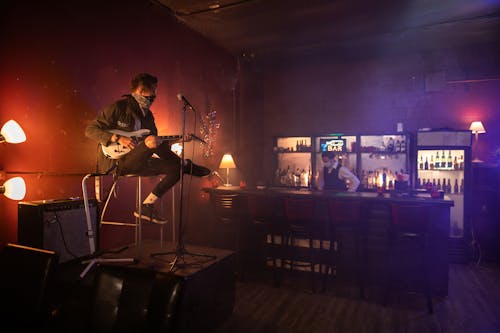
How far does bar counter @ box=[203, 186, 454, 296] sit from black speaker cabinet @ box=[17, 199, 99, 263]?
215cm

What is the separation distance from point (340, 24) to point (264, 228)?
3457 millimetres

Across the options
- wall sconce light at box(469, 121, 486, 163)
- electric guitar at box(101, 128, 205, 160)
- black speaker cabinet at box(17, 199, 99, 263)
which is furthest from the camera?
wall sconce light at box(469, 121, 486, 163)

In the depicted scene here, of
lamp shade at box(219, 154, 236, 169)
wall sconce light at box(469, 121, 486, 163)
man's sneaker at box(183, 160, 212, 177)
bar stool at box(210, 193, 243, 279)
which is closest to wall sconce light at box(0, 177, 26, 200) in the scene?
man's sneaker at box(183, 160, 212, 177)

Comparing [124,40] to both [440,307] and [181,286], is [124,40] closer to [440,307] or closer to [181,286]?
[181,286]

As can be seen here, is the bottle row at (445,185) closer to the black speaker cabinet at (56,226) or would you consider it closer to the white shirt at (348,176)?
the white shirt at (348,176)

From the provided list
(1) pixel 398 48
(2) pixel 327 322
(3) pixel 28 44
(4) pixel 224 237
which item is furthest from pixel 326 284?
(1) pixel 398 48

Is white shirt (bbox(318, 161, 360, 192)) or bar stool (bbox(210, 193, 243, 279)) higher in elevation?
white shirt (bbox(318, 161, 360, 192))

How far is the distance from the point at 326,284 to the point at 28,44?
4228 mm

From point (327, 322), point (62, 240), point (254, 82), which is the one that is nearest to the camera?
point (62, 240)

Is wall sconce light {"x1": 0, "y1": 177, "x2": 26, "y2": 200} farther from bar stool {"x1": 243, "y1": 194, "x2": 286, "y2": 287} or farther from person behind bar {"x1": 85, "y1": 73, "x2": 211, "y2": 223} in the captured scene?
bar stool {"x1": 243, "y1": 194, "x2": 286, "y2": 287}

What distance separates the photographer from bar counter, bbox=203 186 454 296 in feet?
13.2

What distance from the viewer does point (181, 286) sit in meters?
1.70

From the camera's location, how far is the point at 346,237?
4543 mm

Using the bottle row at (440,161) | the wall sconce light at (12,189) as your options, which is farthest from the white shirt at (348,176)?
the wall sconce light at (12,189)
